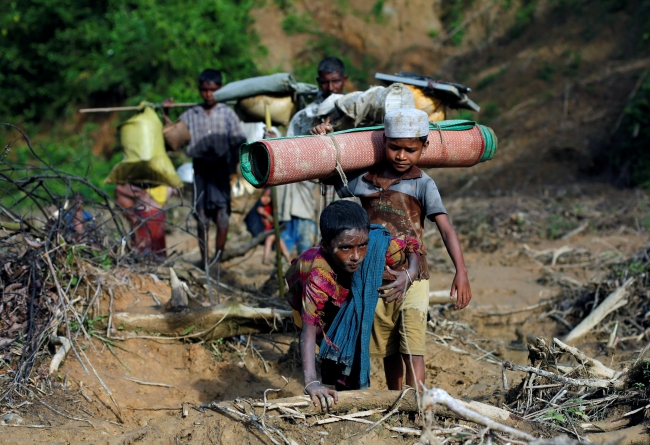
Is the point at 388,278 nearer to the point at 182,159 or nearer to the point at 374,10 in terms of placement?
the point at 182,159

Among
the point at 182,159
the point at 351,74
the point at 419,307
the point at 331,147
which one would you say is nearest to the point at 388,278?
the point at 419,307

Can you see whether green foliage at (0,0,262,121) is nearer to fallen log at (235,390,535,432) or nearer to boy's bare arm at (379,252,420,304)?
boy's bare arm at (379,252,420,304)

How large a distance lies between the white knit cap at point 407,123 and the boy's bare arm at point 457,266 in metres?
0.43

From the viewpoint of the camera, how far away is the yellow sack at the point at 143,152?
5.89 meters

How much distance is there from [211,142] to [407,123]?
2.99 meters

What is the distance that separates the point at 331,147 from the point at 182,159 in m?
8.18

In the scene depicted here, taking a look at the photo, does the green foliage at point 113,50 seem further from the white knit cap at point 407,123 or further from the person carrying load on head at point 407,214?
the white knit cap at point 407,123

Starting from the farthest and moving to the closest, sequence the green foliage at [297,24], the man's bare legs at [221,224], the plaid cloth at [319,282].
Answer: the green foliage at [297,24]
the man's bare legs at [221,224]
the plaid cloth at [319,282]

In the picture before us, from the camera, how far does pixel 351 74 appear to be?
54.1 feet

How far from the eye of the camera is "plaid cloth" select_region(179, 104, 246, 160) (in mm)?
5891

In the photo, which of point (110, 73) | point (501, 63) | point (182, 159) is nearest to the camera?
point (182, 159)

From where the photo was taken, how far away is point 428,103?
4.33m

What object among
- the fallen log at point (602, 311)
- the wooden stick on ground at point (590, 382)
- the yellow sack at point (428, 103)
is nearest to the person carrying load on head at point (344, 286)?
the wooden stick on ground at point (590, 382)

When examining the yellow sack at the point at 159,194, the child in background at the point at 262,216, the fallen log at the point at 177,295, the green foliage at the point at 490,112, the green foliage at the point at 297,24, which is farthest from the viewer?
the green foliage at the point at 297,24
